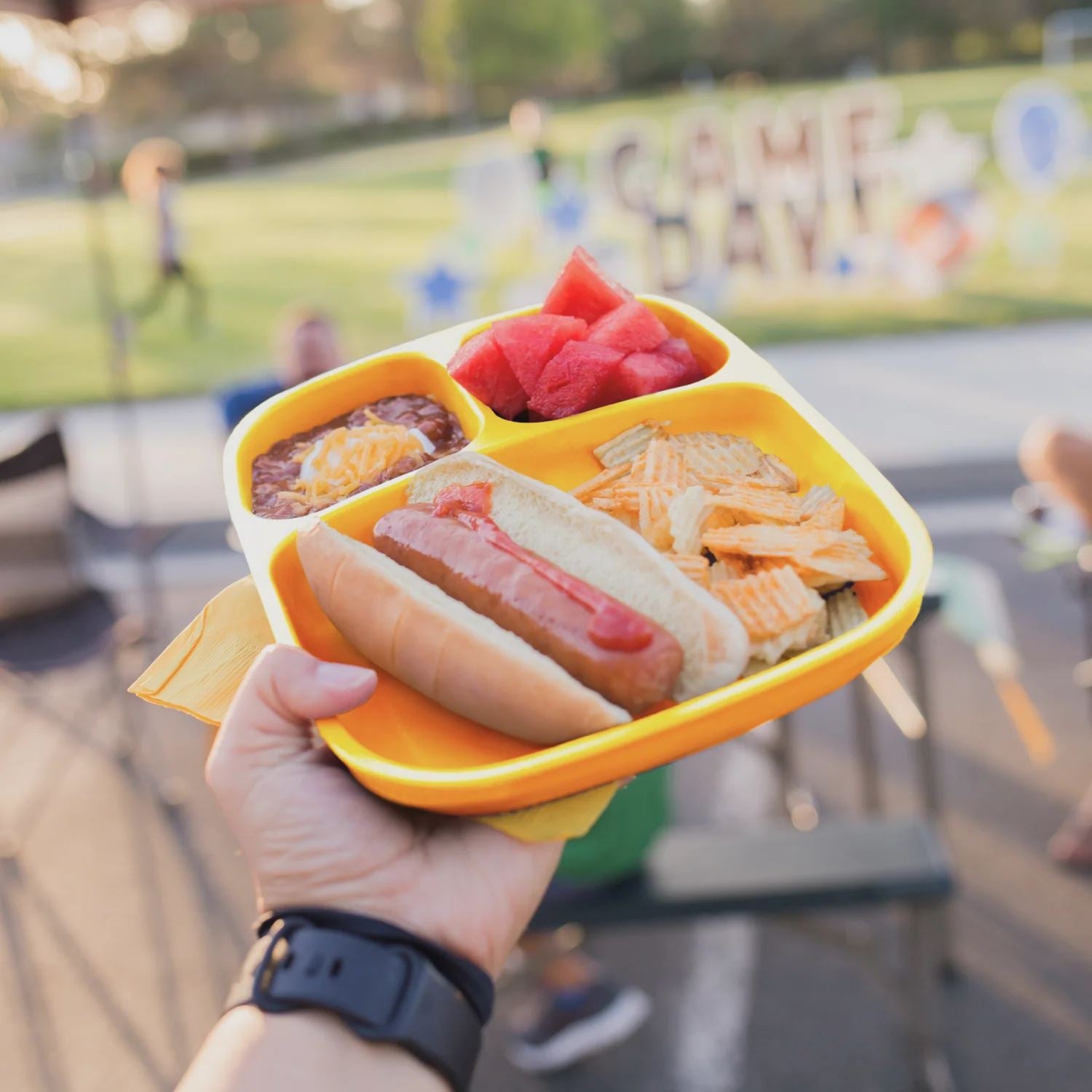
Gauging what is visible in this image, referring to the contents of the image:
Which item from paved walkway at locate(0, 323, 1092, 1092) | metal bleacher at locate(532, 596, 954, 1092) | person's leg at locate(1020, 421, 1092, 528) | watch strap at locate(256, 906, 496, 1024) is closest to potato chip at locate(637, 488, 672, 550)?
watch strap at locate(256, 906, 496, 1024)

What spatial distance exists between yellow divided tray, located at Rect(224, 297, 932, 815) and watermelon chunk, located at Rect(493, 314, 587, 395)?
0.09m

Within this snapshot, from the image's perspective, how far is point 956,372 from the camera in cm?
1130

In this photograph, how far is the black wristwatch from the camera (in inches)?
52.4

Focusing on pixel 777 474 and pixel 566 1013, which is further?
pixel 566 1013

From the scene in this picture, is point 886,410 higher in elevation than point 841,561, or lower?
lower

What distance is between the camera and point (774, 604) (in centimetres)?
134

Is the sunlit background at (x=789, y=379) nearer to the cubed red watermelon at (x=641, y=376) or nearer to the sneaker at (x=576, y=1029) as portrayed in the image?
the sneaker at (x=576, y=1029)

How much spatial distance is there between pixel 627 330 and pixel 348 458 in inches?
20.2

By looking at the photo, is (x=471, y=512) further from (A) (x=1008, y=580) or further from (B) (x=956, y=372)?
(B) (x=956, y=372)

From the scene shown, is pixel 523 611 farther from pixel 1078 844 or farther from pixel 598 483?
pixel 1078 844

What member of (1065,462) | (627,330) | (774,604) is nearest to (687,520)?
(774,604)

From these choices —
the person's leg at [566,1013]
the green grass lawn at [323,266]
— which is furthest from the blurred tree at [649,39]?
the person's leg at [566,1013]

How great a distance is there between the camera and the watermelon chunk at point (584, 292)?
1.83 m

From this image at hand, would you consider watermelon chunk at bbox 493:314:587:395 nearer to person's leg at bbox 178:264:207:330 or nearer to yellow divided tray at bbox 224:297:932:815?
yellow divided tray at bbox 224:297:932:815
